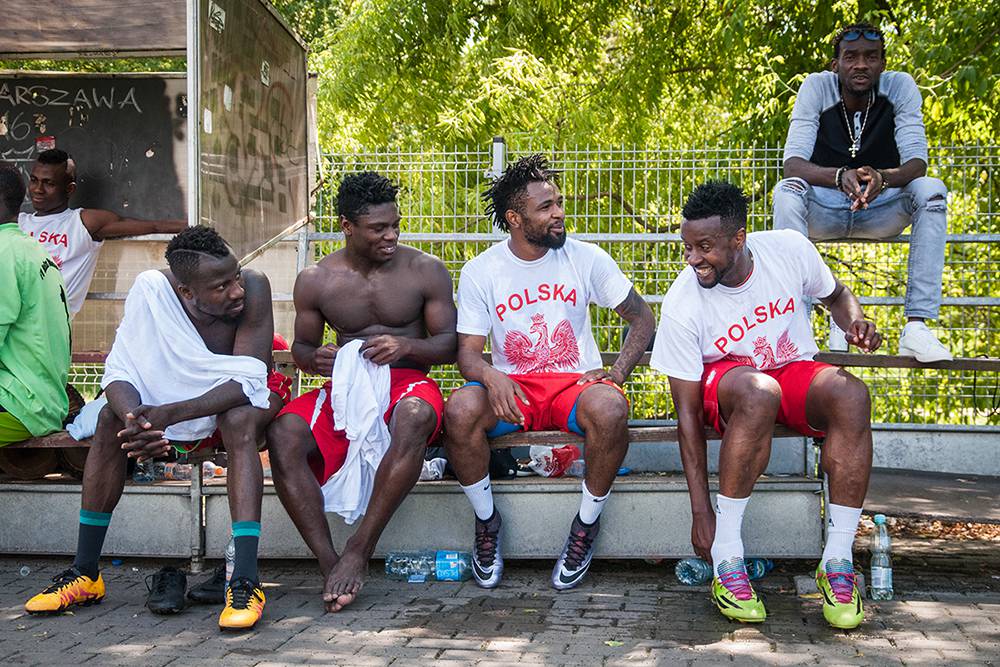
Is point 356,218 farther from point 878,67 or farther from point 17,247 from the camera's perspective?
point 878,67

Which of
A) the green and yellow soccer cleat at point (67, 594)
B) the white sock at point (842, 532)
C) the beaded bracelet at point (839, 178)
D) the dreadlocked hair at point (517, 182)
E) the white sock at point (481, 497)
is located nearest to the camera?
the white sock at point (842, 532)

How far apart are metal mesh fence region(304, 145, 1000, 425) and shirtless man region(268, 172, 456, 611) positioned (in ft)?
5.09

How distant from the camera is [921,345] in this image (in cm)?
503

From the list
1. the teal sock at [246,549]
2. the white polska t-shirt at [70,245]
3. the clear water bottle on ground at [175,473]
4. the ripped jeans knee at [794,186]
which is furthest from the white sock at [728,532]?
the white polska t-shirt at [70,245]

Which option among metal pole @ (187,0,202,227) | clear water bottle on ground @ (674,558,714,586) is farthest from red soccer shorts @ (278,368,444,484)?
clear water bottle on ground @ (674,558,714,586)

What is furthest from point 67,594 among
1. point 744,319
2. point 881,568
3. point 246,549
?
point 881,568

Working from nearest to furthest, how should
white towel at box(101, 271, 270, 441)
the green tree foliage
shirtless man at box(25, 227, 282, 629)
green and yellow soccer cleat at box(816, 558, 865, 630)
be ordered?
green and yellow soccer cleat at box(816, 558, 865, 630)
shirtless man at box(25, 227, 282, 629)
white towel at box(101, 271, 270, 441)
the green tree foliage

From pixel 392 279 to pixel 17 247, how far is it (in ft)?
5.66

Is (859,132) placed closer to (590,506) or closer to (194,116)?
(590,506)

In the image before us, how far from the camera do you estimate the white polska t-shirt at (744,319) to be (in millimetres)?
4523

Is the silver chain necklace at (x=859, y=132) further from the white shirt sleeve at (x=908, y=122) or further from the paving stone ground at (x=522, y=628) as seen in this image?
the paving stone ground at (x=522, y=628)

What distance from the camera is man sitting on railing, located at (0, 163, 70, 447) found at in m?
4.99

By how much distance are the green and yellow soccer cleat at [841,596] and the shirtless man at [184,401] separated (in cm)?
219

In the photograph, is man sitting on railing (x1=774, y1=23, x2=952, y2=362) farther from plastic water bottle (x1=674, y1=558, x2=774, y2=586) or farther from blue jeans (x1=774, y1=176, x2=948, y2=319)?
plastic water bottle (x1=674, y1=558, x2=774, y2=586)
